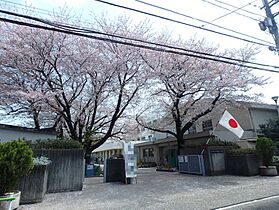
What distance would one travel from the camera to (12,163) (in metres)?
5.62

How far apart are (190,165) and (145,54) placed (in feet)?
25.2

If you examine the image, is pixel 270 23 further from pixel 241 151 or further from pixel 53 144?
pixel 53 144

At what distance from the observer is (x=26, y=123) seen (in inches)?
633

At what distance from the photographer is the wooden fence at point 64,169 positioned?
8.34m

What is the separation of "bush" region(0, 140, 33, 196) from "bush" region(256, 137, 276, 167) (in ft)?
37.2

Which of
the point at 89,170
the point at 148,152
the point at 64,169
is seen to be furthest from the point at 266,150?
the point at 148,152

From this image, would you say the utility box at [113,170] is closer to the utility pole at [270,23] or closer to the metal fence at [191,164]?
the metal fence at [191,164]

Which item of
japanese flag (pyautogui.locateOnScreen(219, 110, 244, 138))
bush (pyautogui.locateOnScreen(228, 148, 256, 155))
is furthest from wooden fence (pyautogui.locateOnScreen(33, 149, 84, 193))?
bush (pyautogui.locateOnScreen(228, 148, 256, 155))

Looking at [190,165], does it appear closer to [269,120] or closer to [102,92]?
[102,92]

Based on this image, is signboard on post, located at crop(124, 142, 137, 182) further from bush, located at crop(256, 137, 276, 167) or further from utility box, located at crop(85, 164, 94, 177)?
bush, located at crop(256, 137, 276, 167)

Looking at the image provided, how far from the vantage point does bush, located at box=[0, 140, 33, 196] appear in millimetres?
5527

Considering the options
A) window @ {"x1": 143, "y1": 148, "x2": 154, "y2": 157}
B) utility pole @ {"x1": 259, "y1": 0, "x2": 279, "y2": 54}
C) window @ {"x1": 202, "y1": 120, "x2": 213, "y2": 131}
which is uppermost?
utility pole @ {"x1": 259, "y1": 0, "x2": 279, "y2": 54}

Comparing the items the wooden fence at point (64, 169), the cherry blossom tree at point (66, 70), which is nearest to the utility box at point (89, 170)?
the cherry blossom tree at point (66, 70)

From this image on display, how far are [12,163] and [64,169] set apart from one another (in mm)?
3249
